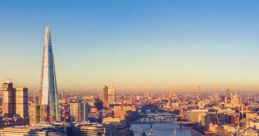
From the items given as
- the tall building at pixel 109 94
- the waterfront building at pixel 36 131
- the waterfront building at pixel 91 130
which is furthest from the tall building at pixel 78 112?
the tall building at pixel 109 94

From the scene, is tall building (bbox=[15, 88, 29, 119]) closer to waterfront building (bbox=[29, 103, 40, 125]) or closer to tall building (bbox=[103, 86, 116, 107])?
waterfront building (bbox=[29, 103, 40, 125])

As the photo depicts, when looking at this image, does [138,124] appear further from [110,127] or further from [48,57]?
[110,127]

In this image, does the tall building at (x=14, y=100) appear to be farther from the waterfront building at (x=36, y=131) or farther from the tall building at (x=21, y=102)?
the waterfront building at (x=36, y=131)

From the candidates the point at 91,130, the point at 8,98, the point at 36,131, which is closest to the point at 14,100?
the point at 8,98

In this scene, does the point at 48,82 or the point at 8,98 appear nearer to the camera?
the point at 48,82

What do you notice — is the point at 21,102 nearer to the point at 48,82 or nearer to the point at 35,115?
the point at 48,82

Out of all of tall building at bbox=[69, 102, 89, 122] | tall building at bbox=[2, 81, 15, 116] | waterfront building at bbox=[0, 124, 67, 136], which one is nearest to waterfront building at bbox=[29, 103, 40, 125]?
tall building at bbox=[2, 81, 15, 116]
